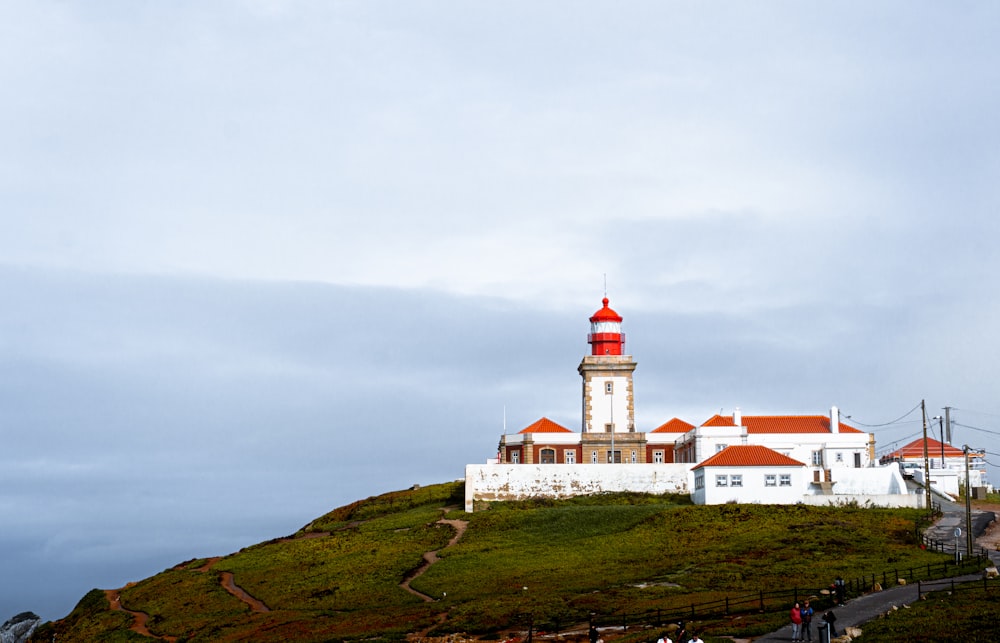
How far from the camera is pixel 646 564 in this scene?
72062 mm

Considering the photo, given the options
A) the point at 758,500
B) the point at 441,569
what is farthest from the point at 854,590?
the point at 758,500

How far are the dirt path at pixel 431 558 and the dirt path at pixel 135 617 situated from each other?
14.3 meters

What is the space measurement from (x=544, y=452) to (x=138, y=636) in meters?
44.5

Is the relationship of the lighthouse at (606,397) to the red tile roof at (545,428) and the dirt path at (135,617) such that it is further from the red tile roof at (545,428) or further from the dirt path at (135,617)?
the dirt path at (135,617)

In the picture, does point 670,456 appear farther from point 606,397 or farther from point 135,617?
point 135,617

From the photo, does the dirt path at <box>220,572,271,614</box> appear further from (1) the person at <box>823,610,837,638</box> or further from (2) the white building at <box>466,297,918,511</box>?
(1) the person at <box>823,610,837,638</box>

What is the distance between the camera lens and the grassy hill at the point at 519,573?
5803 centimetres

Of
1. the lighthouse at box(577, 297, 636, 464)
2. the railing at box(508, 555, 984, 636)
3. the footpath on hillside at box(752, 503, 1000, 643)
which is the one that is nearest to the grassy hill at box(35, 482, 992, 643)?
the railing at box(508, 555, 984, 636)

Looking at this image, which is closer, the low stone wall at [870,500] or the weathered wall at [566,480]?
the low stone wall at [870,500]

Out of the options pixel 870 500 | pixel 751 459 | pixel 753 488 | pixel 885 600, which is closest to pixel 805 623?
pixel 885 600

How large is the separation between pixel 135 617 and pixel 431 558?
20419mm

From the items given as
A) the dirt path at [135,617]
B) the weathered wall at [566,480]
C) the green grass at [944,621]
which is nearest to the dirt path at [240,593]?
the dirt path at [135,617]

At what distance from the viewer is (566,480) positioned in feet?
322

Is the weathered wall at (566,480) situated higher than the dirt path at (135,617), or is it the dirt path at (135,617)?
the weathered wall at (566,480)
